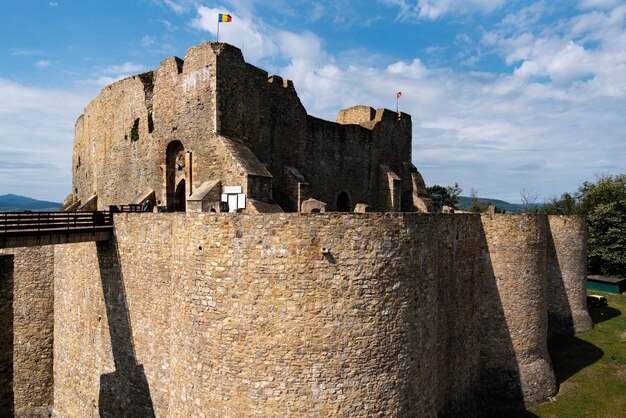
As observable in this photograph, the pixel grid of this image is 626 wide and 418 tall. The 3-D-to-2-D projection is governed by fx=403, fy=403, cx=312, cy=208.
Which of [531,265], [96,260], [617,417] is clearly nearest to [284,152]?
[96,260]

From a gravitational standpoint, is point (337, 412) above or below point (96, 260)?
below

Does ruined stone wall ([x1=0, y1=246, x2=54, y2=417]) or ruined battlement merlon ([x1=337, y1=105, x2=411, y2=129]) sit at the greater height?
ruined battlement merlon ([x1=337, y1=105, x2=411, y2=129])

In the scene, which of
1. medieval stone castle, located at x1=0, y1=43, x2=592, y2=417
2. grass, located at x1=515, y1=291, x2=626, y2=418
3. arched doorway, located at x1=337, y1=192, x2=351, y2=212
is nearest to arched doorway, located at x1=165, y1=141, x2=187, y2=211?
medieval stone castle, located at x1=0, y1=43, x2=592, y2=417

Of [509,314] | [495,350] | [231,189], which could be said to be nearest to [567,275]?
[509,314]

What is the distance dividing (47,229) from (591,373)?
81.1ft

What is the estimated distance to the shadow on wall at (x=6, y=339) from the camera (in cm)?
1180

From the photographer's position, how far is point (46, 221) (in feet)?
42.8

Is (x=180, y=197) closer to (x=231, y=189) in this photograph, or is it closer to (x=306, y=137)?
(x=231, y=189)

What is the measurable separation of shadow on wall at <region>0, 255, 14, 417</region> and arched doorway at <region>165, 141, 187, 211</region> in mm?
8373

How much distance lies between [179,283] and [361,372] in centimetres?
544

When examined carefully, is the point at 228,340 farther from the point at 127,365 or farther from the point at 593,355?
the point at 593,355

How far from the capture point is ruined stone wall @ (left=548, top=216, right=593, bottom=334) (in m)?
24.7

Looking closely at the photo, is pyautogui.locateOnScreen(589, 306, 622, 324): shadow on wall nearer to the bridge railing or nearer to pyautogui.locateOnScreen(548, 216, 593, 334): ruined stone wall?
pyautogui.locateOnScreen(548, 216, 593, 334): ruined stone wall

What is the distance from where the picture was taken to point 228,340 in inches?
396
